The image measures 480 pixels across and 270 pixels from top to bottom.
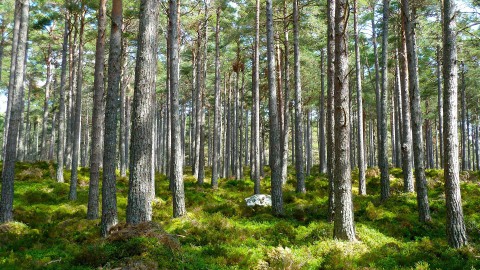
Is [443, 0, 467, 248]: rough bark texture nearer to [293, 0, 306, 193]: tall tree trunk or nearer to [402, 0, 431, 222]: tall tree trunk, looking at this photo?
[402, 0, 431, 222]: tall tree trunk

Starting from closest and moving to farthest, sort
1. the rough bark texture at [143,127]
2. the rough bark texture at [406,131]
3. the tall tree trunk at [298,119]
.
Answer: the rough bark texture at [143,127] → the rough bark texture at [406,131] → the tall tree trunk at [298,119]

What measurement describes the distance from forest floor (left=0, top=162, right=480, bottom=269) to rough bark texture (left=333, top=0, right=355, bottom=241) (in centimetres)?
42

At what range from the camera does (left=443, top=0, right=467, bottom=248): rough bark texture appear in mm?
8008

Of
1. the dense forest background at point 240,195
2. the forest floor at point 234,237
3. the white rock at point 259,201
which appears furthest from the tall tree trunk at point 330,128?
the white rock at point 259,201

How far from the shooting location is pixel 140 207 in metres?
7.44

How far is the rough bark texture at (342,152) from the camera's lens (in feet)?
25.8

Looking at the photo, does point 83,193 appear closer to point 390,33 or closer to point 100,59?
point 100,59

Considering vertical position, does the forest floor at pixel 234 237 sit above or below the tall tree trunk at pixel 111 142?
below

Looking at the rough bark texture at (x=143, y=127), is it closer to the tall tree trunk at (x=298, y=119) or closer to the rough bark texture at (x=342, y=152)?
the rough bark texture at (x=342, y=152)

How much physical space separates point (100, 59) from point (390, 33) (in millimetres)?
17669

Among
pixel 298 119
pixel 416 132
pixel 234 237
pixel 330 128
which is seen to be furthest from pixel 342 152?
pixel 298 119

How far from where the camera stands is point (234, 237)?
885cm

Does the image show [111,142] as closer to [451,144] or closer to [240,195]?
[240,195]

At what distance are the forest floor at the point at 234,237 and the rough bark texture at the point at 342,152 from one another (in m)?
0.42
